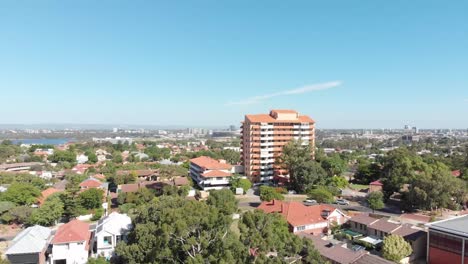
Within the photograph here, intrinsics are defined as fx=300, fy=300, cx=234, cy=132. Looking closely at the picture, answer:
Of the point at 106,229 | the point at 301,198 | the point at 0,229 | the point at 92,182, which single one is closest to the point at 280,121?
the point at 301,198

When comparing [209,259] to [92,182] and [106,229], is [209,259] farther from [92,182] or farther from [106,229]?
[92,182]

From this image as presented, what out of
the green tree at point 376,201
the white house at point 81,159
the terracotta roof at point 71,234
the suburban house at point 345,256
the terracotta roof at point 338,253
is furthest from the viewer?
the white house at point 81,159

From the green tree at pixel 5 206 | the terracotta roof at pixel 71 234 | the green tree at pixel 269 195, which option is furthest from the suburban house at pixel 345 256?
the green tree at pixel 5 206

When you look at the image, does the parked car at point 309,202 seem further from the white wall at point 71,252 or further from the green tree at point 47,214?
the green tree at point 47,214

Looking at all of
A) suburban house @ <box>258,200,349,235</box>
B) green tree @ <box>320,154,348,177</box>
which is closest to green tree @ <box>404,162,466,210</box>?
suburban house @ <box>258,200,349,235</box>

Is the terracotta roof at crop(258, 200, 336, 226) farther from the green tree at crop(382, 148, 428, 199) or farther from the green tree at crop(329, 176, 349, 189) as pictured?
the green tree at crop(329, 176, 349, 189)

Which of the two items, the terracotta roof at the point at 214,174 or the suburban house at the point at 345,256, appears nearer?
the suburban house at the point at 345,256

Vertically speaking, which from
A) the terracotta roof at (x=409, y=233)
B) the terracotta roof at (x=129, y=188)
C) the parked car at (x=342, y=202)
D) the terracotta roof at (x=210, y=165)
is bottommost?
the parked car at (x=342, y=202)
